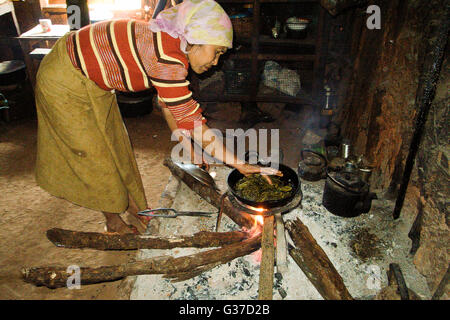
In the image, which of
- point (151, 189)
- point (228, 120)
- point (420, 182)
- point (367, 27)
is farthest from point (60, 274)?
point (228, 120)

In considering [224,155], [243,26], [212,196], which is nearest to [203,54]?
[224,155]

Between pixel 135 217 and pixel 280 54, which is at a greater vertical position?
pixel 280 54

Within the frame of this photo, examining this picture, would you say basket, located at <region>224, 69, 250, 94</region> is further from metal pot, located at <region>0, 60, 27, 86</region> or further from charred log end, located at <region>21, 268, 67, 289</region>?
charred log end, located at <region>21, 268, 67, 289</region>

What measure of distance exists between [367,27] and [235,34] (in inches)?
103

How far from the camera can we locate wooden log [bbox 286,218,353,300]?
215 centimetres

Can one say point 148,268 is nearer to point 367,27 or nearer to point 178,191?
point 178,191

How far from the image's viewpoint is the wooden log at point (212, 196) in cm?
286

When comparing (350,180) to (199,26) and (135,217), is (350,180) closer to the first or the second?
(199,26)

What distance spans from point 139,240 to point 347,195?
6.50 feet

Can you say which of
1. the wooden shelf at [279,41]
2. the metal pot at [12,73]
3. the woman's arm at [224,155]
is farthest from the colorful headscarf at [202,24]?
the metal pot at [12,73]

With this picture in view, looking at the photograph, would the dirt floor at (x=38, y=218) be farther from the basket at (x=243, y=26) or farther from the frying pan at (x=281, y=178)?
the basket at (x=243, y=26)

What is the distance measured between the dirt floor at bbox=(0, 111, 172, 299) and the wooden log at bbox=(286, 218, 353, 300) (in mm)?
1424

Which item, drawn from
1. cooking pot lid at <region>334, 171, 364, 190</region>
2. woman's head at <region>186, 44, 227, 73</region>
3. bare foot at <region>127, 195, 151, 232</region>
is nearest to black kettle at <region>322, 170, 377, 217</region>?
cooking pot lid at <region>334, 171, 364, 190</region>

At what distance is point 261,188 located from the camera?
287 cm
